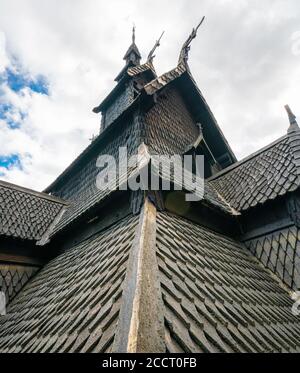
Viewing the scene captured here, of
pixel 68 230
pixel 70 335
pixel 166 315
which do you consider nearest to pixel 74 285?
pixel 70 335

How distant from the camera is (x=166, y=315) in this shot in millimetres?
2008

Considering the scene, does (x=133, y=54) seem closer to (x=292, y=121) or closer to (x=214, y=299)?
(x=292, y=121)

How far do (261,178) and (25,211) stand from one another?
22.2 feet

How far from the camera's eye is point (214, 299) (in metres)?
2.72

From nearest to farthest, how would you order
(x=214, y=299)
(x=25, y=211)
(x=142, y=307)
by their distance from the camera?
(x=142, y=307) → (x=214, y=299) → (x=25, y=211)

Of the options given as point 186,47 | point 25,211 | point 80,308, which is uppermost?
point 186,47

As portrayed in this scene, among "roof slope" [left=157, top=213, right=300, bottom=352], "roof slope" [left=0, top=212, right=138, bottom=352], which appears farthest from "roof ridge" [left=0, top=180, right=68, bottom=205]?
"roof slope" [left=157, top=213, right=300, bottom=352]

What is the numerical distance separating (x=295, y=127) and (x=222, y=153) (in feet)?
17.4

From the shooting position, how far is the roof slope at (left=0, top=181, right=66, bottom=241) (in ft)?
22.2

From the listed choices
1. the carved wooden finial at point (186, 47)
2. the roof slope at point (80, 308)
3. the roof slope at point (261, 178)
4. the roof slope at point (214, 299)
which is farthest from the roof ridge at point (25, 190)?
the carved wooden finial at point (186, 47)

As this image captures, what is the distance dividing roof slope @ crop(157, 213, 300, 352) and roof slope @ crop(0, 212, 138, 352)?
497mm

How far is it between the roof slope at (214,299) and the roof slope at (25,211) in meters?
4.53

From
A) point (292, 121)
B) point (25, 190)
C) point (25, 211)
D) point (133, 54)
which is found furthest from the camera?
point (133, 54)

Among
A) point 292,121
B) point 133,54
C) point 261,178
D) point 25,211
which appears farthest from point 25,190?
point 133,54
